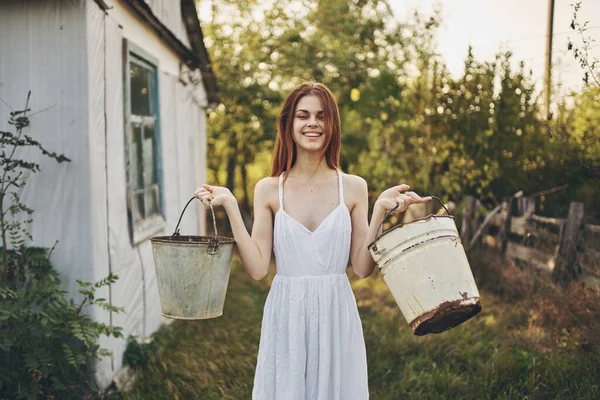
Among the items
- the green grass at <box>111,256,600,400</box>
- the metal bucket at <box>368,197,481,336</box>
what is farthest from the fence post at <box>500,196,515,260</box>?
the metal bucket at <box>368,197,481,336</box>

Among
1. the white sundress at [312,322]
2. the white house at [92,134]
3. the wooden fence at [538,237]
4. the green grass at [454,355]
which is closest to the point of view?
the white sundress at [312,322]

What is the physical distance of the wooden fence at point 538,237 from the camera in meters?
5.35

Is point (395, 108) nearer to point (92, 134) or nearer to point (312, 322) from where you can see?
point (92, 134)

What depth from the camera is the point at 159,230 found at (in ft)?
18.8

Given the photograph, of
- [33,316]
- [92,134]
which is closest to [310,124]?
[92,134]

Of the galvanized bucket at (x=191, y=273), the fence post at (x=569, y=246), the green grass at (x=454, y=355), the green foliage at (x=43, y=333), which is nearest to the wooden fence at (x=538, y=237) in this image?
the fence post at (x=569, y=246)

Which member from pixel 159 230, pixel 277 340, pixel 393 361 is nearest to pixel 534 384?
pixel 393 361

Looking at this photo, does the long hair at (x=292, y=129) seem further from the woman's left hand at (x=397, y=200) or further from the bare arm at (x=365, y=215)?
the woman's left hand at (x=397, y=200)

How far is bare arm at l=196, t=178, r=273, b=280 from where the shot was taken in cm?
256

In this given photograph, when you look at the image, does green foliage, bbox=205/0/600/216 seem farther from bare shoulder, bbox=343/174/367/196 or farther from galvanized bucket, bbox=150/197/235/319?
galvanized bucket, bbox=150/197/235/319

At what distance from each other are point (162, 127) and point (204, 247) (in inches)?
149

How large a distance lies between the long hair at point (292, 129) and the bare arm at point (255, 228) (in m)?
0.15

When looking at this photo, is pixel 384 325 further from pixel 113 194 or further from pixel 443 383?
pixel 113 194

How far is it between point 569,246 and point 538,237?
1.87ft
